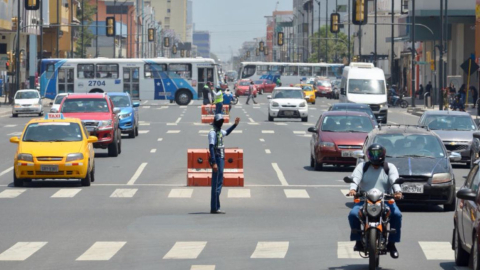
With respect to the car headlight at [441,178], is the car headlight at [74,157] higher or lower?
higher

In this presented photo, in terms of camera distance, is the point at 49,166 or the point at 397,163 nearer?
the point at 397,163

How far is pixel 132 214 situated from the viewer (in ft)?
62.8

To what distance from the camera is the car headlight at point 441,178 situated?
63.3 ft

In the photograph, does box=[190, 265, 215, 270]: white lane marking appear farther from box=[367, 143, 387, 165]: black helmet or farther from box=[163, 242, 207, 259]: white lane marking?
box=[367, 143, 387, 165]: black helmet

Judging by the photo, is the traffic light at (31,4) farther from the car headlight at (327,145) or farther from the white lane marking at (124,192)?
the white lane marking at (124,192)

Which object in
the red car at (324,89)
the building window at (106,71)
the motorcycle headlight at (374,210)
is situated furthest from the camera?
the red car at (324,89)

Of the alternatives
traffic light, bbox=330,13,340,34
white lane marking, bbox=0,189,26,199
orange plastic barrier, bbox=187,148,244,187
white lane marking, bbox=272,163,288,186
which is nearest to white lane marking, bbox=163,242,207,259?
white lane marking, bbox=0,189,26,199

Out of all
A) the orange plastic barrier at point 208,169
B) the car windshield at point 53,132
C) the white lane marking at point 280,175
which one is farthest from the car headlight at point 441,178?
the car windshield at point 53,132

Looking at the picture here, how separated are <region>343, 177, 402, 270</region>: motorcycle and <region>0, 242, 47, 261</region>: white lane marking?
14.0 ft

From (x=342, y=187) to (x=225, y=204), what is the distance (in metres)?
4.14

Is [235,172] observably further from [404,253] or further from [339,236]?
[404,253]

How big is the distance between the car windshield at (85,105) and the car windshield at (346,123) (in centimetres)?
753

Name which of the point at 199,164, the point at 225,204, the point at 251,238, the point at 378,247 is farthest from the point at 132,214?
the point at 378,247

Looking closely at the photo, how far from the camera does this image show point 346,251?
14.5m
